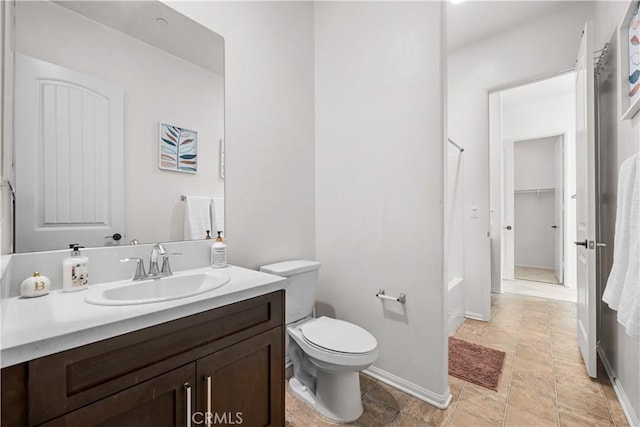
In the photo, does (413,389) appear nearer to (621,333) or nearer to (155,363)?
(621,333)

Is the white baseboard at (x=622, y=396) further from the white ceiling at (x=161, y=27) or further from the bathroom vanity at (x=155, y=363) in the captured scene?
the white ceiling at (x=161, y=27)

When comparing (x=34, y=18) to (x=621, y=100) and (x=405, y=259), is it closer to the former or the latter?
(x=405, y=259)

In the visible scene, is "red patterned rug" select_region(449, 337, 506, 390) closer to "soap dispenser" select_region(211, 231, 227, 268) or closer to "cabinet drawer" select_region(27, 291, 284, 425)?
"cabinet drawer" select_region(27, 291, 284, 425)

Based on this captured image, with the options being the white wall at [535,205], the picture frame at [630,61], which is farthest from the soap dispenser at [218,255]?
the white wall at [535,205]

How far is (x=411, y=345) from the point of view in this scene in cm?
173

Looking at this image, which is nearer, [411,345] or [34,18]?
[34,18]

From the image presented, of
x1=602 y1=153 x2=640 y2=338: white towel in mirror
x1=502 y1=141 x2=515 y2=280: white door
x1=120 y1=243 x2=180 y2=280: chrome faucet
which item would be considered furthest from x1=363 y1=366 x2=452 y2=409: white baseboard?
x1=502 y1=141 x2=515 y2=280: white door

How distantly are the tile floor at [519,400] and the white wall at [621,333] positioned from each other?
0.43 ft

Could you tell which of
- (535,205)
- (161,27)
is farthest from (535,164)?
(161,27)

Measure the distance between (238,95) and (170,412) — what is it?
1.55 metres

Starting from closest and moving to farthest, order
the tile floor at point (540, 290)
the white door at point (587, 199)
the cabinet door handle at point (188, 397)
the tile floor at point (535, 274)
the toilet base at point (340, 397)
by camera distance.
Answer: the cabinet door handle at point (188, 397) → the toilet base at point (340, 397) → the white door at point (587, 199) → the tile floor at point (540, 290) → the tile floor at point (535, 274)

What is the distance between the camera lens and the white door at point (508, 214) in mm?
4406

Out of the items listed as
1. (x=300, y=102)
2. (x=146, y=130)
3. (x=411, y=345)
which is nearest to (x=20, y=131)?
(x=146, y=130)

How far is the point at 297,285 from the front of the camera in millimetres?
1782
